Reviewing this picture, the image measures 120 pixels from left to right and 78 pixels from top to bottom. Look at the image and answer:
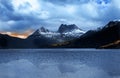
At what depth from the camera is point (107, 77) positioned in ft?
148

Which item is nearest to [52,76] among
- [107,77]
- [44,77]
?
[44,77]

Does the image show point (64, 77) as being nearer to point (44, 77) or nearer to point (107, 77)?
point (44, 77)

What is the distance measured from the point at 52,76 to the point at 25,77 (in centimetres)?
386

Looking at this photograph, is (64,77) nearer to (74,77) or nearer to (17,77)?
(74,77)

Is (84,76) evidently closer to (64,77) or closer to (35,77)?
(64,77)

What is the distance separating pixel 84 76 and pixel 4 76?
421 inches

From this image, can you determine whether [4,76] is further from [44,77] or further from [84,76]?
[84,76]

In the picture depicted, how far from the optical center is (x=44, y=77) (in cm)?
4550

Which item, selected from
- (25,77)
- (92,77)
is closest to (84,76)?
(92,77)

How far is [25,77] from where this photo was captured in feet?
145

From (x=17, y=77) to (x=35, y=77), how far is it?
237cm

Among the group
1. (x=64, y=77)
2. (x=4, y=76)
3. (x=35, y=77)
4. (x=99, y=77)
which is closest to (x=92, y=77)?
(x=99, y=77)

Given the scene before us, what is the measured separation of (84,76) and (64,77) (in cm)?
270

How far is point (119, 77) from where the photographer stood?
43.6m
